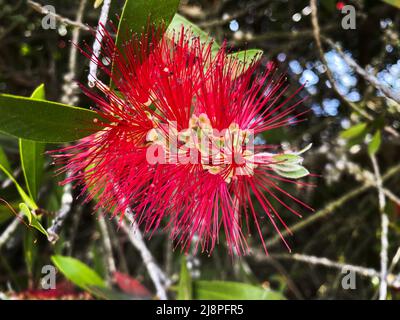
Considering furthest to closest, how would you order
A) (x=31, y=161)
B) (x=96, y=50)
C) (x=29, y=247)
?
(x=29, y=247), (x=31, y=161), (x=96, y=50)

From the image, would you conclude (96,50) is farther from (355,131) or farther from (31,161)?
(355,131)

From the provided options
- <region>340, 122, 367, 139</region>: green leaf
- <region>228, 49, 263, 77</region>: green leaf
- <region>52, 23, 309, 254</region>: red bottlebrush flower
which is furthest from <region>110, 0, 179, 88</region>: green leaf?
<region>340, 122, 367, 139</region>: green leaf

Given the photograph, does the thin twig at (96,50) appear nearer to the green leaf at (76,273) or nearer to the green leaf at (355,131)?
the green leaf at (76,273)

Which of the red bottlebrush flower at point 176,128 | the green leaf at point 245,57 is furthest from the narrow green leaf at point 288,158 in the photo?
the green leaf at point 245,57

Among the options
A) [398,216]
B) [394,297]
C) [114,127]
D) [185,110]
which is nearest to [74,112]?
[114,127]

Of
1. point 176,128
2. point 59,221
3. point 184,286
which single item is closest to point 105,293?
point 184,286

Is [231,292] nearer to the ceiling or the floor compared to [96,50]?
nearer to the floor
